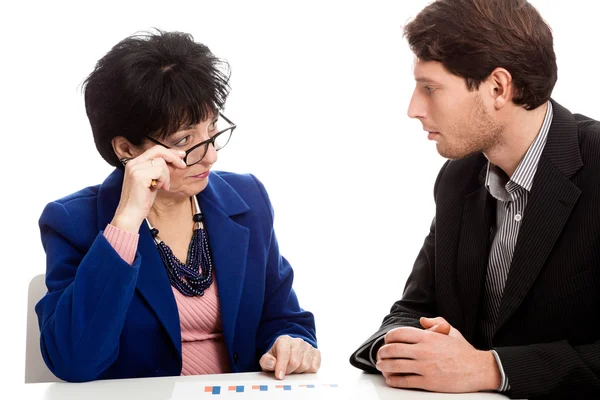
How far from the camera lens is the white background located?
10.9 feet

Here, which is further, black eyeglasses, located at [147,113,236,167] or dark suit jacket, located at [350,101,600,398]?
black eyeglasses, located at [147,113,236,167]

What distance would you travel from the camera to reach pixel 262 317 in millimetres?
2271

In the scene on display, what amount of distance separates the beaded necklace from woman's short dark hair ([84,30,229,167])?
0.30 m

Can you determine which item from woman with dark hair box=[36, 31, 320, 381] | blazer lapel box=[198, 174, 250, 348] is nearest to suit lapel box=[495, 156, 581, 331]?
woman with dark hair box=[36, 31, 320, 381]

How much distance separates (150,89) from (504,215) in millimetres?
1017

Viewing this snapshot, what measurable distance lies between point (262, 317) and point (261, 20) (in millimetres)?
1602

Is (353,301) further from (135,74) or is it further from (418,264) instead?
(135,74)

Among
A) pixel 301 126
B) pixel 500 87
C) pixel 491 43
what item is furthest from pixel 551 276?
→ pixel 301 126

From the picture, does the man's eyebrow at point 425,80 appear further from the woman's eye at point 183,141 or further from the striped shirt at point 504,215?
the woman's eye at point 183,141

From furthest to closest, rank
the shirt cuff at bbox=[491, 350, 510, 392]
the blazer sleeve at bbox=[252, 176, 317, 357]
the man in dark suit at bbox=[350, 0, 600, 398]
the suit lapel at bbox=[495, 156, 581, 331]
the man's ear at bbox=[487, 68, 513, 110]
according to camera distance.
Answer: the blazer sleeve at bbox=[252, 176, 317, 357] → the man's ear at bbox=[487, 68, 513, 110] → the suit lapel at bbox=[495, 156, 581, 331] → the man in dark suit at bbox=[350, 0, 600, 398] → the shirt cuff at bbox=[491, 350, 510, 392]

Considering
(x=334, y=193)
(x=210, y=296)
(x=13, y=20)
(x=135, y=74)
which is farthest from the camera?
(x=334, y=193)

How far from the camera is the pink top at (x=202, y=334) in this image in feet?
6.97

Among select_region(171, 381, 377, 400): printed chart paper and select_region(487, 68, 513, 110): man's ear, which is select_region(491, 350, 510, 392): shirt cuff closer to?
select_region(171, 381, 377, 400): printed chart paper

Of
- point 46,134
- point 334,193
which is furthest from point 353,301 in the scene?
point 46,134
